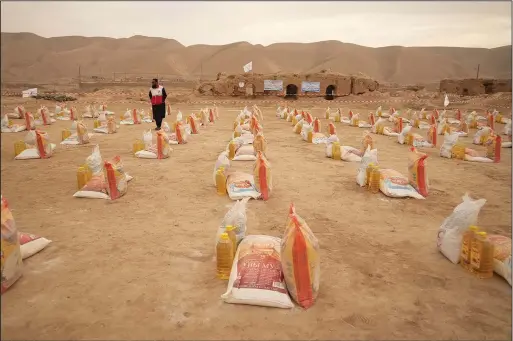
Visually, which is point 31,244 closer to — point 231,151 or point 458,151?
point 231,151

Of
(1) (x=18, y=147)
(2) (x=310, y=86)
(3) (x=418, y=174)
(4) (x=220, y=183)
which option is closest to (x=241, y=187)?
(4) (x=220, y=183)

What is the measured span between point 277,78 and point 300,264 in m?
19.5

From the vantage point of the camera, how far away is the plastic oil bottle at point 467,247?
281 cm

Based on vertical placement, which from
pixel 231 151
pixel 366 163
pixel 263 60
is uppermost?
pixel 263 60

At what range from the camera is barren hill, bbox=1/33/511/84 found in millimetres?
50166

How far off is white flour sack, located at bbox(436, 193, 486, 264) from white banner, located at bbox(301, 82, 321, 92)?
18.5m

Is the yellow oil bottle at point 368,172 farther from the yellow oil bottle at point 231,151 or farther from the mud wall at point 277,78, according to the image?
the mud wall at point 277,78

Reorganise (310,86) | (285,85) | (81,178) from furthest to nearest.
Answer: (285,85)
(310,86)
(81,178)

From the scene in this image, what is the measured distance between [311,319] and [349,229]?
5.33ft

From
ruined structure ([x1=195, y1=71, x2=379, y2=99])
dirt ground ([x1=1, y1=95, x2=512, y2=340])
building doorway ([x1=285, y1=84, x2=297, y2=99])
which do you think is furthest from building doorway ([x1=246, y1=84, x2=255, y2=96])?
dirt ground ([x1=1, y1=95, x2=512, y2=340])

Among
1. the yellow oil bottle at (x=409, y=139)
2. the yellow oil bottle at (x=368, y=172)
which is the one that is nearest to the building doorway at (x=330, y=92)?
the yellow oil bottle at (x=409, y=139)

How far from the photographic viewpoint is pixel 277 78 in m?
20.8

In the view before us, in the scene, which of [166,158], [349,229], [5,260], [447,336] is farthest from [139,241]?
[166,158]

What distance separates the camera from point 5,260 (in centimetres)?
245
